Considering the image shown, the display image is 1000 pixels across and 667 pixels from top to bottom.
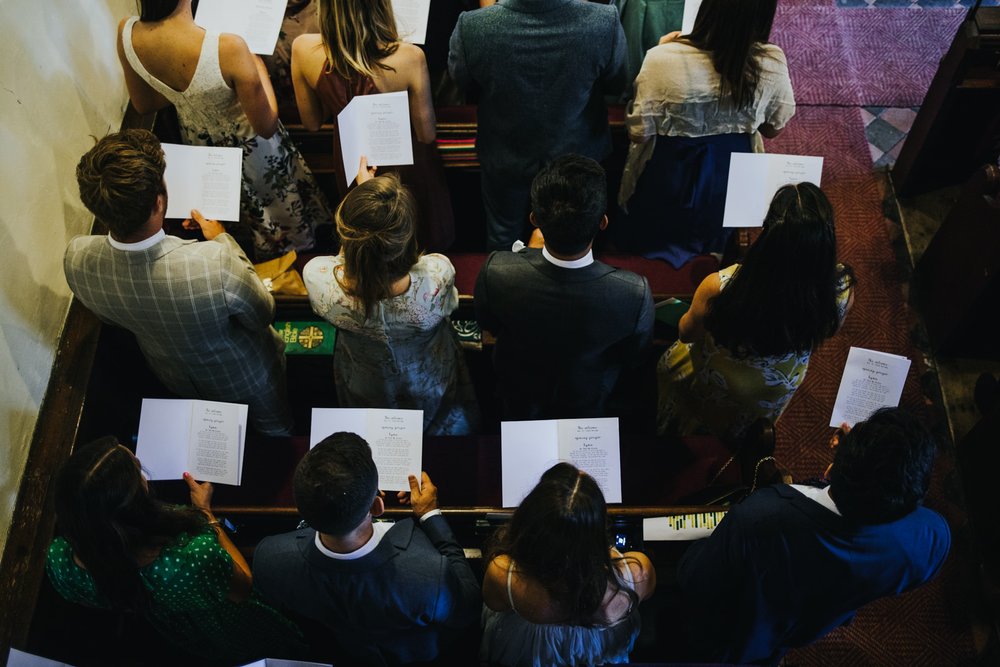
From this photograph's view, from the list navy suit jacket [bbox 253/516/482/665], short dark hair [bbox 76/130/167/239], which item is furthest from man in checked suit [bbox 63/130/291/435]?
navy suit jacket [bbox 253/516/482/665]

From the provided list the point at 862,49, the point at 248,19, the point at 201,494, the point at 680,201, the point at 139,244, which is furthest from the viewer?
the point at 862,49

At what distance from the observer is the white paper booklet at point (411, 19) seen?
9.48ft

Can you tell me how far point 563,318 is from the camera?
213cm

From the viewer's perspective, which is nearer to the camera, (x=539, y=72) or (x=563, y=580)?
A: (x=563, y=580)

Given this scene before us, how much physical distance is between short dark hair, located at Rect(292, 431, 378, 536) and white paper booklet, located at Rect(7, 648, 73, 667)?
2.86 feet

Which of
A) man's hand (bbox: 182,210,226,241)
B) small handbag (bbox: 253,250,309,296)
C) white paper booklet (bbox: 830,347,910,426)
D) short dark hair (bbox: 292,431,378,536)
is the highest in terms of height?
man's hand (bbox: 182,210,226,241)

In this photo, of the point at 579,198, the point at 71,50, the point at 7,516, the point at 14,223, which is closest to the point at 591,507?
the point at 579,198

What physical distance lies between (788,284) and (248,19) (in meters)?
2.19

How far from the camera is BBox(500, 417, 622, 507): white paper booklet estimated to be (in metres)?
2.24

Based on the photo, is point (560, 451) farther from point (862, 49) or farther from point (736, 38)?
point (862, 49)

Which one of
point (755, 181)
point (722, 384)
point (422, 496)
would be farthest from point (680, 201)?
point (422, 496)

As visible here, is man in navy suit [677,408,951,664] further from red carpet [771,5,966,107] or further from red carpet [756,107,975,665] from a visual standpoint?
red carpet [771,5,966,107]

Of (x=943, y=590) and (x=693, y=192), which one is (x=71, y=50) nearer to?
(x=693, y=192)

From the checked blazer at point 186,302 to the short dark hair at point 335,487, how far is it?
726mm
